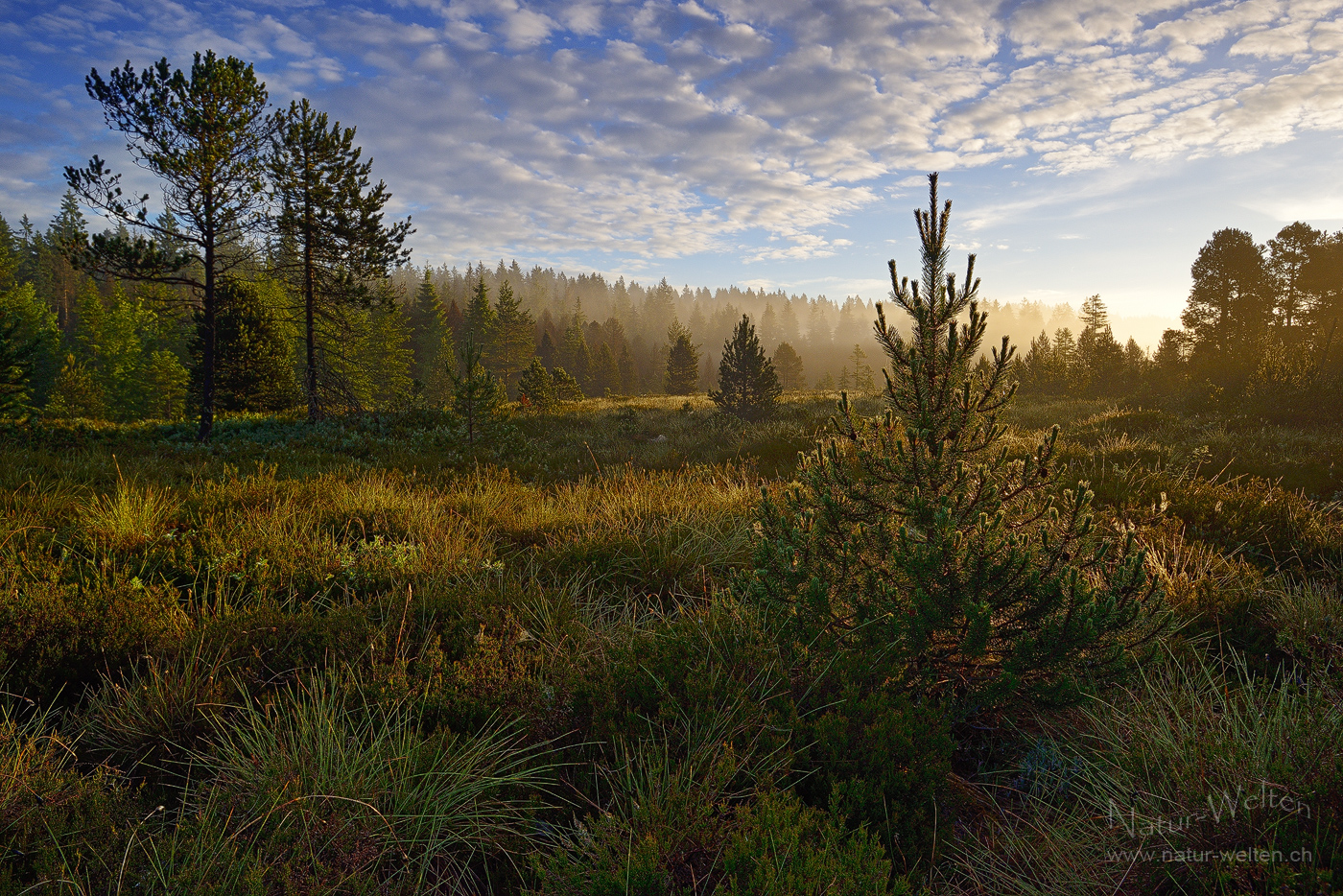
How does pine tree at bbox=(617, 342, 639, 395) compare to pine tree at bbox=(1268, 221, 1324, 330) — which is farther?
pine tree at bbox=(617, 342, 639, 395)

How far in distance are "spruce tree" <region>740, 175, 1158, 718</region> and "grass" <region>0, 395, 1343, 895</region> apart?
30 centimetres

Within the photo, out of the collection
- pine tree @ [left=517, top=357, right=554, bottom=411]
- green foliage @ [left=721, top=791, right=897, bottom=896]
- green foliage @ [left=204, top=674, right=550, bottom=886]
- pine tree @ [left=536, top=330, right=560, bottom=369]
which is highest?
pine tree @ [left=536, top=330, right=560, bottom=369]

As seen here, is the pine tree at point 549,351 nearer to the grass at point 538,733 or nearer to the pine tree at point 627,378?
the pine tree at point 627,378

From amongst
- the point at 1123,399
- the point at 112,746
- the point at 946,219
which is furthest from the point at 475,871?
the point at 1123,399

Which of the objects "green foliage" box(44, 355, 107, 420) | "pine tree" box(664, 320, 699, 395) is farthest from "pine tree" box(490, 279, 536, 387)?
"green foliage" box(44, 355, 107, 420)

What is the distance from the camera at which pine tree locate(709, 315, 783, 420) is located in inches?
810

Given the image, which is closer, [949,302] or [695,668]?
[695,668]

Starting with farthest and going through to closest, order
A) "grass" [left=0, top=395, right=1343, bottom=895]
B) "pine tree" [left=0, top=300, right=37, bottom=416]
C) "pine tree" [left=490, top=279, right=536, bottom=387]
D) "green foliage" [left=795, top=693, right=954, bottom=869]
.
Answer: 1. "pine tree" [left=490, top=279, right=536, bottom=387]
2. "pine tree" [left=0, top=300, right=37, bottom=416]
3. "green foliage" [left=795, top=693, right=954, bottom=869]
4. "grass" [left=0, top=395, right=1343, bottom=895]

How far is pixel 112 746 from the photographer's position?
254 cm

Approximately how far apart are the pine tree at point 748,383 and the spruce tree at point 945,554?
17.0 m

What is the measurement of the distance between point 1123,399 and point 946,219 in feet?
94.6

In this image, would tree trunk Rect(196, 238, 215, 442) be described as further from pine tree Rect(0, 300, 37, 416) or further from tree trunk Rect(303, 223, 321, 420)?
pine tree Rect(0, 300, 37, 416)

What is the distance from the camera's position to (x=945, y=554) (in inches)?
108

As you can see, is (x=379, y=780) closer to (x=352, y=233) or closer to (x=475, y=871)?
(x=475, y=871)
